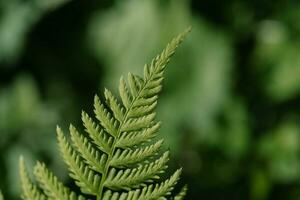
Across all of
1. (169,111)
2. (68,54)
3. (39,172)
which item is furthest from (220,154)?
(39,172)

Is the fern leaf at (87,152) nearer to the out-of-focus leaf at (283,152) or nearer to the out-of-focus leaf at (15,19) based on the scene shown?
the out-of-focus leaf at (15,19)

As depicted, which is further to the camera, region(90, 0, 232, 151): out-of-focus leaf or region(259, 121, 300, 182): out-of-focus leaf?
region(259, 121, 300, 182): out-of-focus leaf

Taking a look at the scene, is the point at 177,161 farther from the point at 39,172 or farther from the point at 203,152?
the point at 39,172

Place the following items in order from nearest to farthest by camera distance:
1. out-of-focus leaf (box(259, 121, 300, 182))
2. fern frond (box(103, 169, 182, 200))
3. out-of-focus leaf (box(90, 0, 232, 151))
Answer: fern frond (box(103, 169, 182, 200)) → out-of-focus leaf (box(90, 0, 232, 151)) → out-of-focus leaf (box(259, 121, 300, 182))

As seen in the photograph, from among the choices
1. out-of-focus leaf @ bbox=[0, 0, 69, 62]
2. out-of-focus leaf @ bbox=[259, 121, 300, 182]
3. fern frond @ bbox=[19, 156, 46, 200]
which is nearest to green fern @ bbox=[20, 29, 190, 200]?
fern frond @ bbox=[19, 156, 46, 200]

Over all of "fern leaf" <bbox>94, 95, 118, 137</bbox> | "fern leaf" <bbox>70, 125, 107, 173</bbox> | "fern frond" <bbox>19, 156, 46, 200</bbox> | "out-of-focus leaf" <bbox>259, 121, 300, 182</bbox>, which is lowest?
"fern frond" <bbox>19, 156, 46, 200</bbox>

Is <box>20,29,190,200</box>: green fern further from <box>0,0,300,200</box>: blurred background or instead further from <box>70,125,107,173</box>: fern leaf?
<box>0,0,300,200</box>: blurred background
